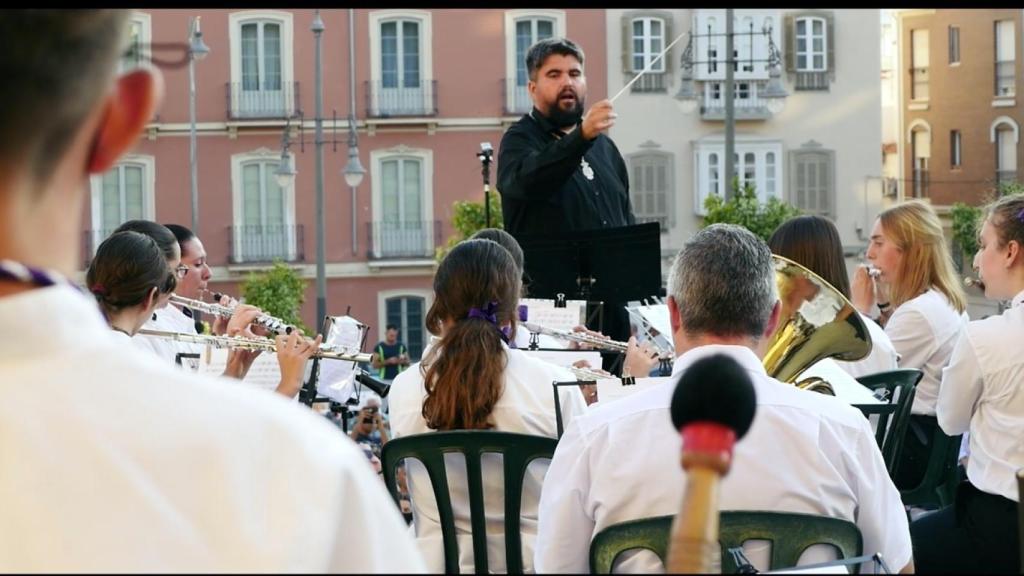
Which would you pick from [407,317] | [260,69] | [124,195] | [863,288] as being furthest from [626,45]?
[863,288]

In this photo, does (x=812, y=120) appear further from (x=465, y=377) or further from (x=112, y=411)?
(x=112, y=411)

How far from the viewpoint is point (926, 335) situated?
20.2 ft

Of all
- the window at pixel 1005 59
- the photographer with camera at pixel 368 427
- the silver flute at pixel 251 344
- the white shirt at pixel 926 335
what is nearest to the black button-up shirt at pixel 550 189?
the silver flute at pixel 251 344

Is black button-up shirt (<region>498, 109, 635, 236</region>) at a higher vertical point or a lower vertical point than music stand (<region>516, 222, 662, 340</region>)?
higher

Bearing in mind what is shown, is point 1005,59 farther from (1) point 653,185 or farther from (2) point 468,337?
(2) point 468,337

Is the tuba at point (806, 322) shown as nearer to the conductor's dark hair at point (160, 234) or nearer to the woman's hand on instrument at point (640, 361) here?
the woman's hand on instrument at point (640, 361)

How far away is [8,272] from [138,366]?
120mm

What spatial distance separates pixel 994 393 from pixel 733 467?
72.2 inches

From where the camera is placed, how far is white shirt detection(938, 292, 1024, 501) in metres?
4.35

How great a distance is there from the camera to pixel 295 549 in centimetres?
113

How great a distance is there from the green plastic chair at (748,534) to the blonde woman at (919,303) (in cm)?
318

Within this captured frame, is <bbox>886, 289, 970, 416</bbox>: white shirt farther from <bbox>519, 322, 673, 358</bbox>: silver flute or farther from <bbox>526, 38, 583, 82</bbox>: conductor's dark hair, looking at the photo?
<bbox>526, 38, 583, 82</bbox>: conductor's dark hair

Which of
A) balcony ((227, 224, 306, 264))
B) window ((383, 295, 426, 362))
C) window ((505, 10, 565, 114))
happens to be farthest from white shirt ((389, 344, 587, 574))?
balcony ((227, 224, 306, 264))

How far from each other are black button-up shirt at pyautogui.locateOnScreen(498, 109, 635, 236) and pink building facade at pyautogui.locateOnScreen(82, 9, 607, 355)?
25.0 metres
